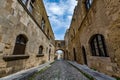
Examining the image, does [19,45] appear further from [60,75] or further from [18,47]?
[60,75]

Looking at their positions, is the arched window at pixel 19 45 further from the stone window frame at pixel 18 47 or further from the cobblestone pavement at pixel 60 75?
the cobblestone pavement at pixel 60 75

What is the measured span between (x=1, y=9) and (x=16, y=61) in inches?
96.6

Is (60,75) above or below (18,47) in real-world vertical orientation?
below

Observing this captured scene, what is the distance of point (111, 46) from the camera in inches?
113

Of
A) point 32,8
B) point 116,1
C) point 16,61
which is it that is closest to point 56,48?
point 32,8

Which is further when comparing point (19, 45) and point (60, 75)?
point (19, 45)

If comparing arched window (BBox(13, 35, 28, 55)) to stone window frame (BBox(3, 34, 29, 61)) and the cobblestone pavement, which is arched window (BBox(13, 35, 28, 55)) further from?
the cobblestone pavement

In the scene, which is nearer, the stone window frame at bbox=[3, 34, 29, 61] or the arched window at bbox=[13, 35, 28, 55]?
the stone window frame at bbox=[3, 34, 29, 61]

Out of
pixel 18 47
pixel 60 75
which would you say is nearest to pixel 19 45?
pixel 18 47

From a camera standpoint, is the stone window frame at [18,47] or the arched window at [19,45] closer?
the stone window frame at [18,47]

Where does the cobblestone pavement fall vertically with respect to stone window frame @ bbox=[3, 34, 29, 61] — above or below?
below

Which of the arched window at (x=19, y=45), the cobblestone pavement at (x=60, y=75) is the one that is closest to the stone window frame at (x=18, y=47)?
the arched window at (x=19, y=45)

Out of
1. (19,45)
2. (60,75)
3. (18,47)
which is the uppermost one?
(19,45)

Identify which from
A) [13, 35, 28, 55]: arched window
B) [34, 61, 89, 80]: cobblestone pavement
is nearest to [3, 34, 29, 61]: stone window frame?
[13, 35, 28, 55]: arched window
